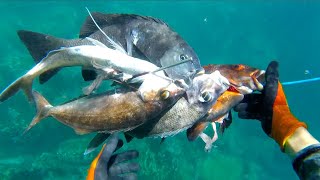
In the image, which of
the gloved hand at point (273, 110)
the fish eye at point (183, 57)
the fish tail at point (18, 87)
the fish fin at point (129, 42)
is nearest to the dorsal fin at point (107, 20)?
the fish fin at point (129, 42)

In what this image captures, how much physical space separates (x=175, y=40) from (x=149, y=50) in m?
0.27

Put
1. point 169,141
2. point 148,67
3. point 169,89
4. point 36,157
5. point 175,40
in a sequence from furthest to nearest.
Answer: point 169,141, point 36,157, point 175,40, point 148,67, point 169,89

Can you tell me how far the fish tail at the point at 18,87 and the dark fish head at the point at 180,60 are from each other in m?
1.16

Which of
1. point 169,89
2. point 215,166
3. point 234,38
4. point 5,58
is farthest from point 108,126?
point 234,38

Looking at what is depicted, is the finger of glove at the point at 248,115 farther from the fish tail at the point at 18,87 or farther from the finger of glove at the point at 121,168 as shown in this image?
the fish tail at the point at 18,87

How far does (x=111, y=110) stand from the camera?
7.38 feet

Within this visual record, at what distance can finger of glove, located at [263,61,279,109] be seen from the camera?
10.00 feet

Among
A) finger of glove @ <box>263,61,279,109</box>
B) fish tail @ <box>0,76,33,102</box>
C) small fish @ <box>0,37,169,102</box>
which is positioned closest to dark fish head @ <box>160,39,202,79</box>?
small fish @ <box>0,37,169,102</box>

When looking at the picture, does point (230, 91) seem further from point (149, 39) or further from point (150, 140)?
point (150, 140)

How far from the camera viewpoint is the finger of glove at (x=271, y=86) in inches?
120

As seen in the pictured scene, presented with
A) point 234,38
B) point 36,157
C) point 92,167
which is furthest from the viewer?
point 234,38

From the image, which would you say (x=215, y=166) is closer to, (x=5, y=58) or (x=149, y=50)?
(x=5, y=58)

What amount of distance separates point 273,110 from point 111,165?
6.09ft

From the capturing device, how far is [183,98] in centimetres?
255
